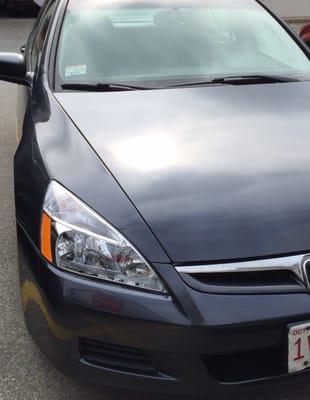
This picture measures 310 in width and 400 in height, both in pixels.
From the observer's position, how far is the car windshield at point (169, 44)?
2.67m

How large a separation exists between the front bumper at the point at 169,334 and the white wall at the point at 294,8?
43.7 feet

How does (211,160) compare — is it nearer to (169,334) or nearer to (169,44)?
(169,334)

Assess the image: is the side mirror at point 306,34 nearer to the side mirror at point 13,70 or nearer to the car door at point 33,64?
the car door at point 33,64

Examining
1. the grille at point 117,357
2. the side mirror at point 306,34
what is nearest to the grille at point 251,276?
the grille at point 117,357

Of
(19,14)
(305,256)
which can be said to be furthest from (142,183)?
(19,14)

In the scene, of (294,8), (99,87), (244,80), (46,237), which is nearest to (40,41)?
(99,87)

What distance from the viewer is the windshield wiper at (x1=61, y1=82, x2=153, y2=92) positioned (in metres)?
2.50

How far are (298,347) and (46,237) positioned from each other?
85 centimetres

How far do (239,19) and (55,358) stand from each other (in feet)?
7.39

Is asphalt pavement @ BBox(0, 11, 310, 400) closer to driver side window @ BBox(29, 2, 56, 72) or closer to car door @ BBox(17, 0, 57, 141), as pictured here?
car door @ BBox(17, 0, 57, 141)

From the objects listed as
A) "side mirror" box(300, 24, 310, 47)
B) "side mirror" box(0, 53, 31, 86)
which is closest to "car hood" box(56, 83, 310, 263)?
"side mirror" box(0, 53, 31, 86)

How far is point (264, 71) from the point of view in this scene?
279 centimetres

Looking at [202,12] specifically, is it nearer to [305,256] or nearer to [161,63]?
[161,63]

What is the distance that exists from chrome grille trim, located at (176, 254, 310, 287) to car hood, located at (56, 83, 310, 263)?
2 centimetres
